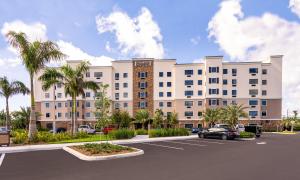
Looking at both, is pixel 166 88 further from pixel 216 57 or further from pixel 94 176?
pixel 94 176

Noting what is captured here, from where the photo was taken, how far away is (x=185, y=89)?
220ft

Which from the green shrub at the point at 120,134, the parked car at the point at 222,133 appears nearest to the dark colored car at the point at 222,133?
the parked car at the point at 222,133

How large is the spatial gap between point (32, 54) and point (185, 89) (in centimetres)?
4819

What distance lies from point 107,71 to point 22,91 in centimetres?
2963

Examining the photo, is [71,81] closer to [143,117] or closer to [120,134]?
[120,134]

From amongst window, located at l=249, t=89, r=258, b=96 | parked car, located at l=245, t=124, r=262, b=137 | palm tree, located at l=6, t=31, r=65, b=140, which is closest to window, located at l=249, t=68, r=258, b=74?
window, located at l=249, t=89, r=258, b=96

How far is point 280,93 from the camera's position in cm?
6588

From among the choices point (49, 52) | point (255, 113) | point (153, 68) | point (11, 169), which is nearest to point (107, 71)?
point (153, 68)

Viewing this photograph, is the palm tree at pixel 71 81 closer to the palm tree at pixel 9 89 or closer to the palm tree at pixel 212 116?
the palm tree at pixel 9 89

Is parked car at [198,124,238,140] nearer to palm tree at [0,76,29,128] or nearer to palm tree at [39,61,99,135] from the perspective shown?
palm tree at [39,61,99,135]

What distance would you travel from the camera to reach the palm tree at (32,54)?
2295 centimetres

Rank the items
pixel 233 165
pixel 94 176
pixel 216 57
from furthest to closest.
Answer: pixel 216 57, pixel 233 165, pixel 94 176

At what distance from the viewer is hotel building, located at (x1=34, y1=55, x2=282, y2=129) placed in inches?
2559

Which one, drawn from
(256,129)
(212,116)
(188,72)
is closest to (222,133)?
(256,129)
